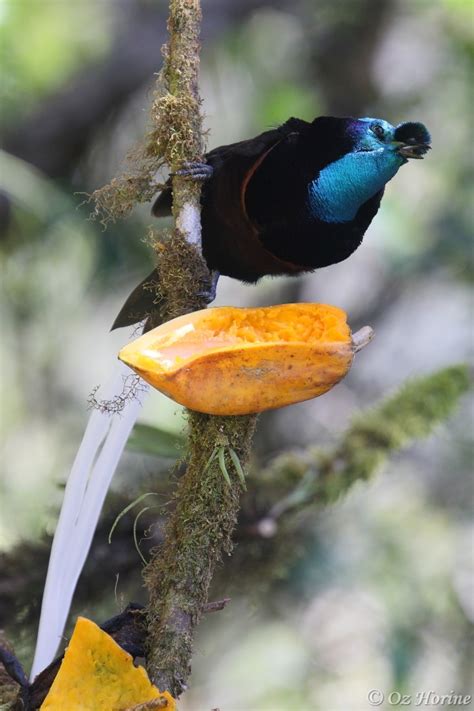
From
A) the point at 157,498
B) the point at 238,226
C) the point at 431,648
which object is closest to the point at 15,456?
the point at 157,498

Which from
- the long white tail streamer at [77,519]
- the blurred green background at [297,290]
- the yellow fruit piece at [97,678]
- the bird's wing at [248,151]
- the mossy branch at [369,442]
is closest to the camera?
the yellow fruit piece at [97,678]

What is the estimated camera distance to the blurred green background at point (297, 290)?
7.45ft

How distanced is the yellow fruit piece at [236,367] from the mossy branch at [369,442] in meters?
0.77

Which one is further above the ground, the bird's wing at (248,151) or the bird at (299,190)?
the bird's wing at (248,151)

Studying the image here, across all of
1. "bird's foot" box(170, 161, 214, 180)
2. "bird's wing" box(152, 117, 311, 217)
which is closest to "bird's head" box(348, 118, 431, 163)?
"bird's wing" box(152, 117, 311, 217)

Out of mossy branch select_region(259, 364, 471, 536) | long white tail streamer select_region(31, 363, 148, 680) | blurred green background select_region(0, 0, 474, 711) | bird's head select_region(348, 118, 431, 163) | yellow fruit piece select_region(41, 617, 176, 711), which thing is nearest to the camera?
yellow fruit piece select_region(41, 617, 176, 711)

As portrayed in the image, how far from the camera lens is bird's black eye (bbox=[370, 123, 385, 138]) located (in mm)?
1152

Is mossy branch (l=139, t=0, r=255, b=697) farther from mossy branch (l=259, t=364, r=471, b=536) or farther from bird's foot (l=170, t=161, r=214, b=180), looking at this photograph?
mossy branch (l=259, t=364, r=471, b=536)

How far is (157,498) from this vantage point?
1605 mm

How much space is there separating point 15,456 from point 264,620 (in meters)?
0.86

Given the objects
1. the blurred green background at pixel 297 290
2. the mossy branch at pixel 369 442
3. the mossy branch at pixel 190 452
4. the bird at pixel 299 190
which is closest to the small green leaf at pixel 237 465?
the mossy branch at pixel 190 452

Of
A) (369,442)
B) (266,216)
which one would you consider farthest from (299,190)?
(369,442)

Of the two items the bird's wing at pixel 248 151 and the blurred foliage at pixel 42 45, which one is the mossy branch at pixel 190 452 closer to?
the bird's wing at pixel 248 151

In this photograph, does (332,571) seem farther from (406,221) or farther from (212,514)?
(212,514)
